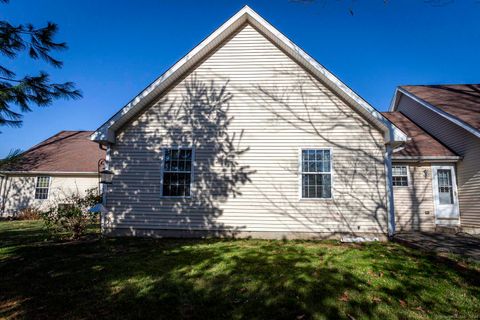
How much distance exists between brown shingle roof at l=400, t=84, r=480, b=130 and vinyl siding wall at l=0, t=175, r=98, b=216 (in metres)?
18.9

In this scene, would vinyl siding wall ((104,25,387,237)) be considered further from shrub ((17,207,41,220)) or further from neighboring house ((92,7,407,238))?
shrub ((17,207,41,220))

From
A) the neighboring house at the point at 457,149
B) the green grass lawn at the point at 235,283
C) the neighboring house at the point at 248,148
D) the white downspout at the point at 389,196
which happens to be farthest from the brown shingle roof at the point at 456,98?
the green grass lawn at the point at 235,283

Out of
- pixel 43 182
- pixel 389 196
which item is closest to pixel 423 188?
pixel 389 196

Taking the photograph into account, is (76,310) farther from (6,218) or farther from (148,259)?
(6,218)

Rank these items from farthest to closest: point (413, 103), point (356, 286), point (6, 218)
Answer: point (6, 218)
point (413, 103)
point (356, 286)

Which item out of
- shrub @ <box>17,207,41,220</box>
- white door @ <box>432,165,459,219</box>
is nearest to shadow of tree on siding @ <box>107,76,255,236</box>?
white door @ <box>432,165,459,219</box>

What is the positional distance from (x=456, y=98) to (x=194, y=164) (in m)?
13.0

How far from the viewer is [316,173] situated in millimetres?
10070

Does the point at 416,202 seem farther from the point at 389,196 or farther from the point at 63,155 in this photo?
the point at 63,155

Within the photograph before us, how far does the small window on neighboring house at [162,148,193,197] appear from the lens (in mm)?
10348

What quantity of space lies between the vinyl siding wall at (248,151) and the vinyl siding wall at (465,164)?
467 cm

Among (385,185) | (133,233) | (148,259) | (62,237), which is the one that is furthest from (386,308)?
(62,237)

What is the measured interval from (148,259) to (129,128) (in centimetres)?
526

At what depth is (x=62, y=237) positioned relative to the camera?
10.3m
